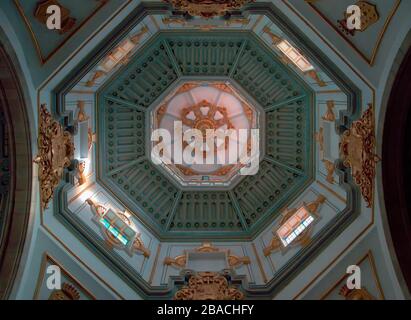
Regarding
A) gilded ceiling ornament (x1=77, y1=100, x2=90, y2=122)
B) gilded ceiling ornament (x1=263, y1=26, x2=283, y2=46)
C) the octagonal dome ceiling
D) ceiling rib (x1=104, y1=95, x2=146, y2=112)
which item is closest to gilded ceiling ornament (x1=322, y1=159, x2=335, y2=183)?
the octagonal dome ceiling

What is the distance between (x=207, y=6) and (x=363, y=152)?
20.1 feet

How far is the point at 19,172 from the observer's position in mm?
14328

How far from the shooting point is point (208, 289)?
16.7 m

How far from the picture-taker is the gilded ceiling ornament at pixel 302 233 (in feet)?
56.8

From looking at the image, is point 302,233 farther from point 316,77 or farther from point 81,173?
point 81,173

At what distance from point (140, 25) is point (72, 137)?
14.2 feet

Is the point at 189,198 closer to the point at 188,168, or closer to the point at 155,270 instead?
the point at 188,168

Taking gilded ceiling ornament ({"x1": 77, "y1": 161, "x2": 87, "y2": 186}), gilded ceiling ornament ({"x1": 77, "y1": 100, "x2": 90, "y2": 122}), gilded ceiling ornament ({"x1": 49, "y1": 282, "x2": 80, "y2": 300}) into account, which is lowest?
gilded ceiling ornament ({"x1": 49, "y1": 282, "x2": 80, "y2": 300})

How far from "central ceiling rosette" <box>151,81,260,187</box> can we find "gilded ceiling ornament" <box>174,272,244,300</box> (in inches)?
223

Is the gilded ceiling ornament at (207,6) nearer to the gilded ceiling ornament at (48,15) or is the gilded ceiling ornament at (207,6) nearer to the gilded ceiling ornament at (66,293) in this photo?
the gilded ceiling ornament at (48,15)

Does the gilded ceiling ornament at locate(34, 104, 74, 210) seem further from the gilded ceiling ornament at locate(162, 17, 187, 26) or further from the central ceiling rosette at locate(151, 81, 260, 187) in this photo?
the central ceiling rosette at locate(151, 81, 260, 187)

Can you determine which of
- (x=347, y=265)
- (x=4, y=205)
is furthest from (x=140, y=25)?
(x=347, y=265)

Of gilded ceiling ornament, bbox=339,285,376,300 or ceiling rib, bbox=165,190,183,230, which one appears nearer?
gilded ceiling ornament, bbox=339,285,376,300

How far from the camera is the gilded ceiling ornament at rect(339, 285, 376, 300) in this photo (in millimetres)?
14547
